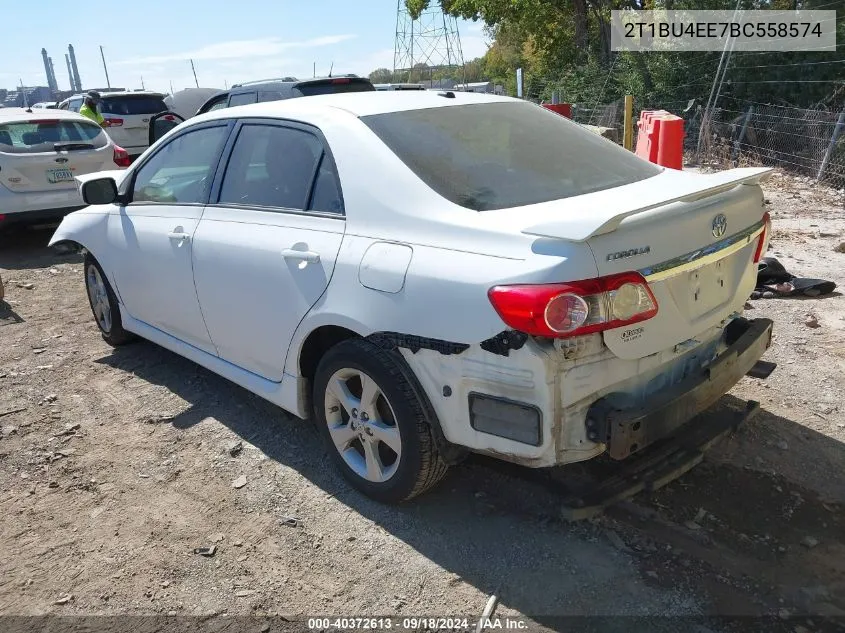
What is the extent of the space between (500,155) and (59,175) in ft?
24.5

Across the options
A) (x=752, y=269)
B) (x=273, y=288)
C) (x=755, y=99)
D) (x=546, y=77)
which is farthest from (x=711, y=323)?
(x=546, y=77)

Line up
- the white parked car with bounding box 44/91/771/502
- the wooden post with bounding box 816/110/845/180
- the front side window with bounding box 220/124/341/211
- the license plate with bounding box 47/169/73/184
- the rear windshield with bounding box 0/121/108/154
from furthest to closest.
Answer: the wooden post with bounding box 816/110/845/180 < the license plate with bounding box 47/169/73/184 < the rear windshield with bounding box 0/121/108/154 < the front side window with bounding box 220/124/341/211 < the white parked car with bounding box 44/91/771/502

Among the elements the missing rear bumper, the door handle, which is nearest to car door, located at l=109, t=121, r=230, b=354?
the door handle

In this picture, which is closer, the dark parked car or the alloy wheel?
the alloy wheel

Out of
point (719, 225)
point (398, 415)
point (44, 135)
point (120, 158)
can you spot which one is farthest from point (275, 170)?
point (120, 158)

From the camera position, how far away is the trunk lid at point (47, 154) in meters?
8.45

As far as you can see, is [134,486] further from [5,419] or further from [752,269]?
[752,269]

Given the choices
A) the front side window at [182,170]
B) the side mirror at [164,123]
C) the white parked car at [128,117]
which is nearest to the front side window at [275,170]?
the front side window at [182,170]

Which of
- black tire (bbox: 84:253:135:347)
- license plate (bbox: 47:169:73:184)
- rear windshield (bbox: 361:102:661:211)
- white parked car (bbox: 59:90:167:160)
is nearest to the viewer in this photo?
rear windshield (bbox: 361:102:661:211)

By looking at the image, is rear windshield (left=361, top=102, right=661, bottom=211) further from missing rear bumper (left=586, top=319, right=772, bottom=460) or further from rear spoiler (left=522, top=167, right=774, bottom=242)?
missing rear bumper (left=586, top=319, right=772, bottom=460)

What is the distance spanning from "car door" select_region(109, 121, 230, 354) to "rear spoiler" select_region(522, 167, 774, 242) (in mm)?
2159

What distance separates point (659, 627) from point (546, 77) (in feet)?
75.9

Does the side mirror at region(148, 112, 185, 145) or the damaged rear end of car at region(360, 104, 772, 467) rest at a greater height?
the side mirror at region(148, 112, 185, 145)

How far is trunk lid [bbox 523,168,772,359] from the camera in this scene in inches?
96.6
